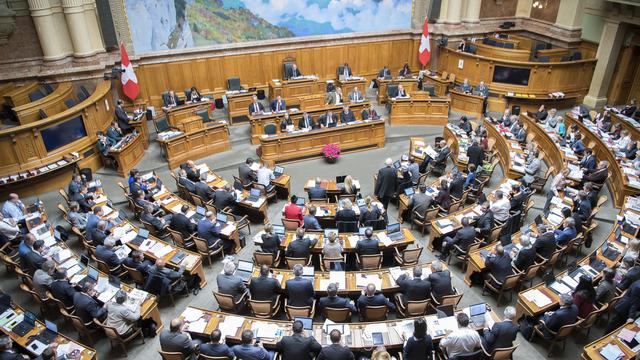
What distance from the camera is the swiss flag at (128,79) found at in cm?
1638

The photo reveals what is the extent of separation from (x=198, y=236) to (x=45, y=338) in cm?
354

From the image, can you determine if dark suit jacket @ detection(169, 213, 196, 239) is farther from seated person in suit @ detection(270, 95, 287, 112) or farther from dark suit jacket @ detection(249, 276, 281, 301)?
seated person in suit @ detection(270, 95, 287, 112)

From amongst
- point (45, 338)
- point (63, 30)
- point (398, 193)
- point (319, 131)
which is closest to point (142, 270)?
point (45, 338)

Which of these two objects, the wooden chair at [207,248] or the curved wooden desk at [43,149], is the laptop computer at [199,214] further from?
the curved wooden desk at [43,149]

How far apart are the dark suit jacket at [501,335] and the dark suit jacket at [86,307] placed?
658cm

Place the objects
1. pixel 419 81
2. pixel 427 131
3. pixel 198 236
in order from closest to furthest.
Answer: pixel 198 236
pixel 427 131
pixel 419 81

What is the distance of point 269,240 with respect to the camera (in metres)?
9.61

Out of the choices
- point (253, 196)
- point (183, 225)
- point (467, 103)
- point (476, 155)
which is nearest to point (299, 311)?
point (183, 225)

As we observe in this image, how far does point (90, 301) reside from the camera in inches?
314

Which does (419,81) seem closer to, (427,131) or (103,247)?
(427,131)

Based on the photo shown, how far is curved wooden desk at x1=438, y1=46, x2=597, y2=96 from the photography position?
59.8ft

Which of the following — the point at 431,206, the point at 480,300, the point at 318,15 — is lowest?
the point at 480,300

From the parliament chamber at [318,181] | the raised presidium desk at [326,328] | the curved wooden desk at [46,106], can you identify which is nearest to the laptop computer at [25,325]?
the parliament chamber at [318,181]

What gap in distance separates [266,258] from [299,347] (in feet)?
9.98
